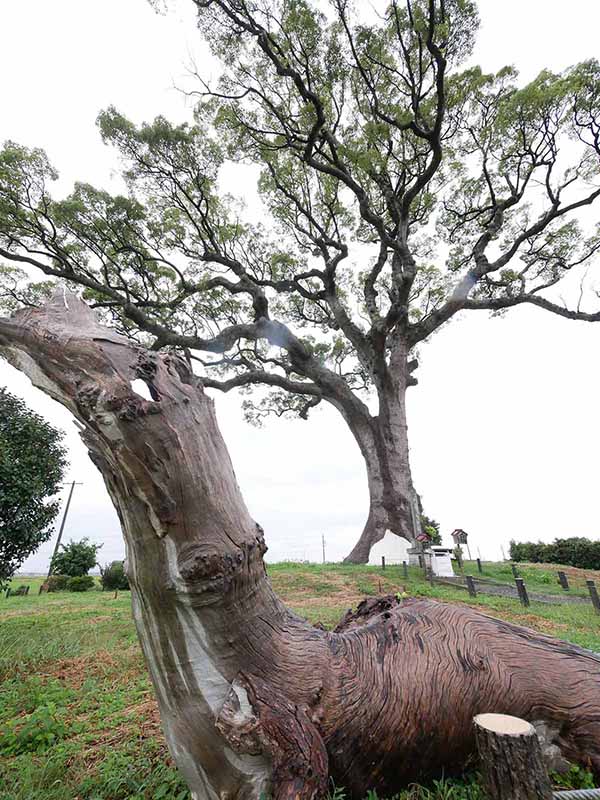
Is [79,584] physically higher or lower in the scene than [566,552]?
lower

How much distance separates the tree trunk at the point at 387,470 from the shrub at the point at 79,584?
7.44 metres

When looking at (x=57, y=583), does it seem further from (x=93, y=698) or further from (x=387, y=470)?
(x=93, y=698)

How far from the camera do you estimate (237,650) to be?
5.32ft

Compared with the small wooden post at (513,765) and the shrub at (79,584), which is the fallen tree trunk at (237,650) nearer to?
the small wooden post at (513,765)

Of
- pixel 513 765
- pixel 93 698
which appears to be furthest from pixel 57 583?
pixel 513 765

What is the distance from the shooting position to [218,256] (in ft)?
40.3

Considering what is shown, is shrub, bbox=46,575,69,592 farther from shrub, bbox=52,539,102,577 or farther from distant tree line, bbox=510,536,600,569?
distant tree line, bbox=510,536,600,569

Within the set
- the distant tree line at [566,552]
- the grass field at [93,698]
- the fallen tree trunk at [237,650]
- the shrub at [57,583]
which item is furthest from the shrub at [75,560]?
the distant tree line at [566,552]

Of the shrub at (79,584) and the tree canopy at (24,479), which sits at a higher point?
the tree canopy at (24,479)

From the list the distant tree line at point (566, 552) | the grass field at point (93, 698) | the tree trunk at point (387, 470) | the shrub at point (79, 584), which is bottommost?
the grass field at point (93, 698)

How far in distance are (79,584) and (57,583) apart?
2.75ft

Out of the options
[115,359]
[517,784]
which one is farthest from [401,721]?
[115,359]

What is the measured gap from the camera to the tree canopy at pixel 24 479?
5156 mm

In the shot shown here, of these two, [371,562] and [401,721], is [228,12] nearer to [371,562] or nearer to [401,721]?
[401,721]
